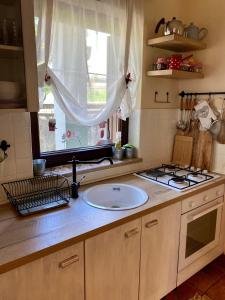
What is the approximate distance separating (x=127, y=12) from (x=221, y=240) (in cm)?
200

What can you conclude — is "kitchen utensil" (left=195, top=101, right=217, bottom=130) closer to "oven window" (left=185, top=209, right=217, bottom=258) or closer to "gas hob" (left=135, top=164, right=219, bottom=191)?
"gas hob" (left=135, top=164, right=219, bottom=191)

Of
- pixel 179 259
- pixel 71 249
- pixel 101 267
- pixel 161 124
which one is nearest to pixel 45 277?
pixel 71 249

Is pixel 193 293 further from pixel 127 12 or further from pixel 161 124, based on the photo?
pixel 127 12

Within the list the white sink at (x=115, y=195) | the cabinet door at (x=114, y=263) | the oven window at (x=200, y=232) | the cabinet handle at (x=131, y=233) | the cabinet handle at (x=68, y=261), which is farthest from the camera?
the oven window at (x=200, y=232)

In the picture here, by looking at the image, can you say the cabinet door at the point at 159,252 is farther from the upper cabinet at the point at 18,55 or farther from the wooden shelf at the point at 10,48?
the wooden shelf at the point at 10,48

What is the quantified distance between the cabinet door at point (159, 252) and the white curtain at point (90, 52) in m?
0.80

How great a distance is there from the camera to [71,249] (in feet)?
3.57

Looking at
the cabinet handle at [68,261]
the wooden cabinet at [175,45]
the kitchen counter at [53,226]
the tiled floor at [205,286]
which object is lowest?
the tiled floor at [205,286]

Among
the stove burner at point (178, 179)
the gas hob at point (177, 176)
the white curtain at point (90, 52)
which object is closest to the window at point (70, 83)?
the white curtain at point (90, 52)

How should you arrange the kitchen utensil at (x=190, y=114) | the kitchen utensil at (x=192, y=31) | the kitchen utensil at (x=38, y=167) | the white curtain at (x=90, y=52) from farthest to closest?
the kitchen utensil at (x=190, y=114)
the kitchen utensil at (x=192, y=31)
the kitchen utensil at (x=38, y=167)
the white curtain at (x=90, y=52)

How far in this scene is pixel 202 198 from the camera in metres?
1.74

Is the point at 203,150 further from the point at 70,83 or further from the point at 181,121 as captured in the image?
the point at 70,83

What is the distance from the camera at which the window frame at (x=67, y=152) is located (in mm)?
1606

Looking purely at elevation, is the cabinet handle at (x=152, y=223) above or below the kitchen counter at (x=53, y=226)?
below
